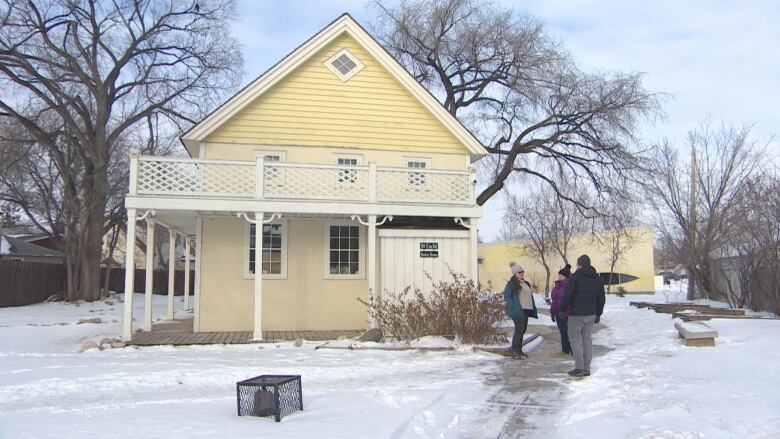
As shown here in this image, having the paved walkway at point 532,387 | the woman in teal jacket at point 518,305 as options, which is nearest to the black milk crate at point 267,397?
the paved walkway at point 532,387

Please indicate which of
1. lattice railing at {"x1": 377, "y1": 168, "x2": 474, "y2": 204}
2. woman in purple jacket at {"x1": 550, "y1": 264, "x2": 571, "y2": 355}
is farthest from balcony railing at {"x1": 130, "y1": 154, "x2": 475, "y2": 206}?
woman in purple jacket at {"x1": 550, "y1": 264, "x2": 571, "y2": 355}

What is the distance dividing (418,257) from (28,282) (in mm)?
20077

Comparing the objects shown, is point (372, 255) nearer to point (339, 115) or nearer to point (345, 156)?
point (345, 156)

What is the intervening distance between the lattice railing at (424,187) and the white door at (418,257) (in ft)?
2.49

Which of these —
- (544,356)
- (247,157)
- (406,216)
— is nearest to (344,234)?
(406,216)

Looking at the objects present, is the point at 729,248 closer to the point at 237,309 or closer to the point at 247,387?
the point at 237,309

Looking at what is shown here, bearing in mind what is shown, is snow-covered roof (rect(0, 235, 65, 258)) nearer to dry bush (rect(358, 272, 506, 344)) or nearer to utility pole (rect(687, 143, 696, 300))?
dry bush (rect(358, 272, 506, 344))

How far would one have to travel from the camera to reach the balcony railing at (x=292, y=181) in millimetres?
13375

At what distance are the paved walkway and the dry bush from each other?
1023mm

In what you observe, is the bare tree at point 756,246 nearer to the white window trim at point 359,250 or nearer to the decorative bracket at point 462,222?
the decorative bracket at point 462,222

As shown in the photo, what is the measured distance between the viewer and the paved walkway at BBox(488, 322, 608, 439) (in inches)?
258


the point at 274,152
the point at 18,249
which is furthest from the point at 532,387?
the point at 18,249

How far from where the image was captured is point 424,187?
1491cm

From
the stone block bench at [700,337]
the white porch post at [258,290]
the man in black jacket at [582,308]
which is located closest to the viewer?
the man in black jacket at [582,308]
